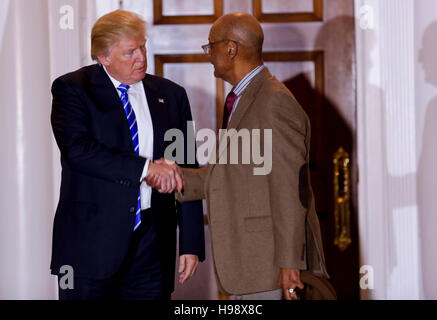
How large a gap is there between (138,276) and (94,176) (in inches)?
17.4

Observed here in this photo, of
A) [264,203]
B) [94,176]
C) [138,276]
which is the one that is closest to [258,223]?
[264,203]

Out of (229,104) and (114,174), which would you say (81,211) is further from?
(229,104)

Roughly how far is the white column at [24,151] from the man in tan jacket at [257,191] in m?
0.99

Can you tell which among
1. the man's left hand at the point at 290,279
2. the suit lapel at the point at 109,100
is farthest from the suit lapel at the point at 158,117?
the man's left hand at the point at 290,279

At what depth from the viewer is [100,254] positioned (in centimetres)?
227

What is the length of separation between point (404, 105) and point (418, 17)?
0.46m

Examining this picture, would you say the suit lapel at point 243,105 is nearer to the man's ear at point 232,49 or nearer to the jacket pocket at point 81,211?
the man's ear at point 232,49

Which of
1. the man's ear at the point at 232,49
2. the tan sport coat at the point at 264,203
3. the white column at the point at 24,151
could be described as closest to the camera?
the tan sport coat at the point at 264,203

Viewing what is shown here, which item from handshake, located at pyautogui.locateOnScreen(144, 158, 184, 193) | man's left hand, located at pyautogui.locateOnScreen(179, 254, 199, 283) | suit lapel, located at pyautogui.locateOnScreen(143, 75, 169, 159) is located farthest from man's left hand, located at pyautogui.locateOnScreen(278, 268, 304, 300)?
suit lapel, located at pyautogui.locateOnScreen(143, 75, 169, 159)

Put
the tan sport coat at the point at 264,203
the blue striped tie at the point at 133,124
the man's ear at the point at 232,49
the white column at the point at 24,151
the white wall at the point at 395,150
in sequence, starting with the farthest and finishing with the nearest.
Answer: the white wall at the point at 395,150, the white column at the point at 24,151, the man's ear at the point at 232,49, the blue striped tie at the point at 133,124, the tan sport coat at the point at 264,203

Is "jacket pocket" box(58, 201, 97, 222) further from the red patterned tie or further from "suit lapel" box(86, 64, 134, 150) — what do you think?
the red patterned tie

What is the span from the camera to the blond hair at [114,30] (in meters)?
2.34
